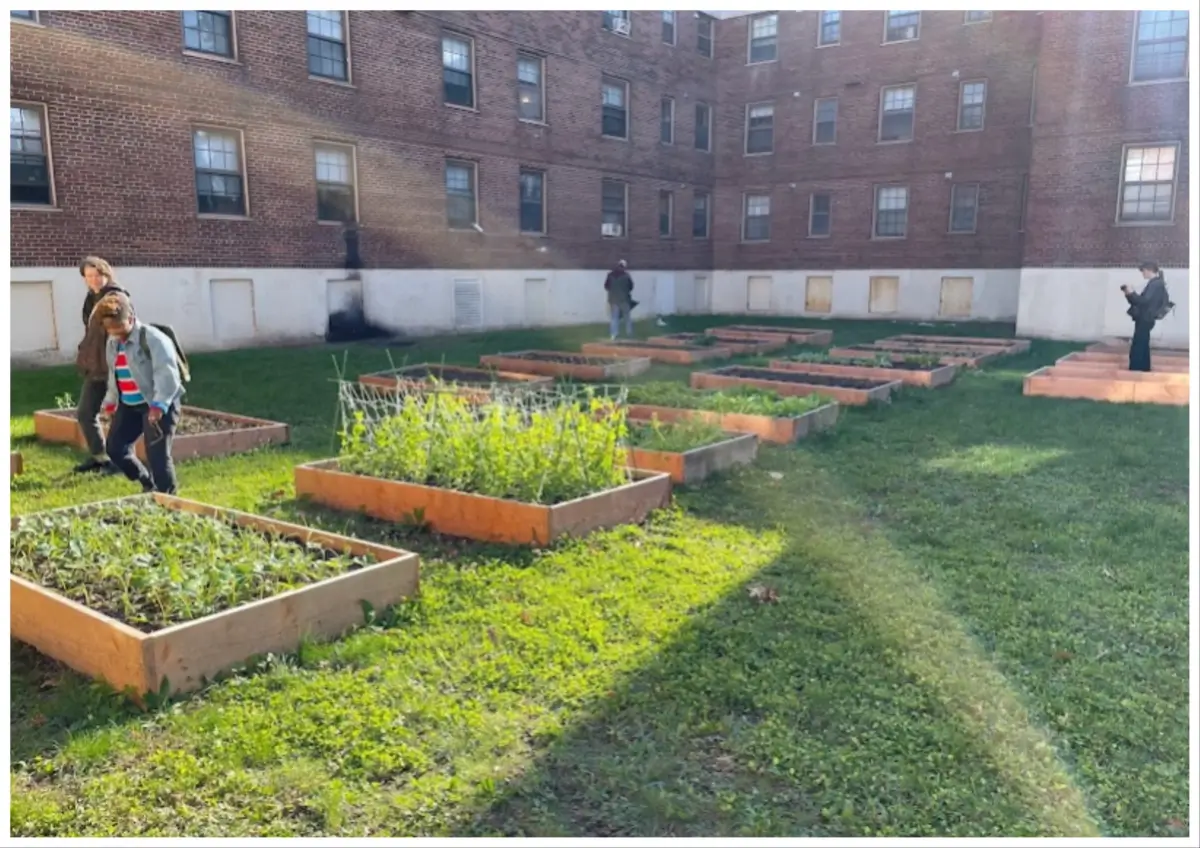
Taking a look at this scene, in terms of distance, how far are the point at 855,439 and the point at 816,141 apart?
23.7m

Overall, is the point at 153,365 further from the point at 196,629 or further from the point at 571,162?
the point at 571,162

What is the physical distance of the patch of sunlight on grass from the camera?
8.45 metres

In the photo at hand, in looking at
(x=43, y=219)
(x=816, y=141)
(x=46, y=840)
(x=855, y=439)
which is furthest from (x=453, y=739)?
(x=816, y=141)

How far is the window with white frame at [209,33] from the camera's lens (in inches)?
691

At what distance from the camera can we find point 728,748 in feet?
12.3

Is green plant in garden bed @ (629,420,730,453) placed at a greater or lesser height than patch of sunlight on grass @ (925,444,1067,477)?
greater

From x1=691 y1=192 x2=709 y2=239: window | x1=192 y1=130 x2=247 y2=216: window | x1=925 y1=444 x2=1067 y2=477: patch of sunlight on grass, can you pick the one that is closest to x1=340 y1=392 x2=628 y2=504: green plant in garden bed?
x1=925 y1=444 x2=1067 y2=477: patch of sunlight on grass

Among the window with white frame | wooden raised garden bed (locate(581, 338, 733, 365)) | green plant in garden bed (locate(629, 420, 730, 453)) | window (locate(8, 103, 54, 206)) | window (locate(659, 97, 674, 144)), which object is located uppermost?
window (locate(659, 97, 674, 144))

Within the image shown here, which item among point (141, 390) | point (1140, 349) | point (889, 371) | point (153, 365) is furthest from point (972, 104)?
point (141, 390)

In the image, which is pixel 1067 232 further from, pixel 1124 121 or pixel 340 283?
pixel 340 283

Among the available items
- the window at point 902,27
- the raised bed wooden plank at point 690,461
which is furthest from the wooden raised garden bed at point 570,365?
the window at point 902,27

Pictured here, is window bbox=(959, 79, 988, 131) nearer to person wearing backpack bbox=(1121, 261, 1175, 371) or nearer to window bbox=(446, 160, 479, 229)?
window bbox=(446, 160, 479, 229)

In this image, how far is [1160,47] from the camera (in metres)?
20.8

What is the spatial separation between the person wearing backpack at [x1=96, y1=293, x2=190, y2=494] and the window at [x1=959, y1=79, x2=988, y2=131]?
2683 cm
